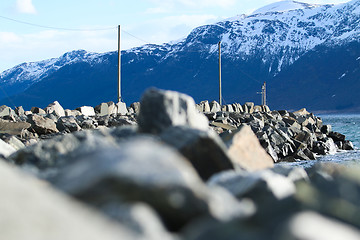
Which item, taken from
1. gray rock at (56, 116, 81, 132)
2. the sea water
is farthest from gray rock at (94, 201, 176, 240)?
the sea water

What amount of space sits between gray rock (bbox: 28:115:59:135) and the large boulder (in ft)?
29.3

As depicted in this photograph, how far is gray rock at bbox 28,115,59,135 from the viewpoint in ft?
42.7

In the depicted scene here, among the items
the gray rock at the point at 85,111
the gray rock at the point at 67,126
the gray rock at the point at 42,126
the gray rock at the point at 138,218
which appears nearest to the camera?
the gray rock at the point at 138,218

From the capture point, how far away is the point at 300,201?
2.85 m

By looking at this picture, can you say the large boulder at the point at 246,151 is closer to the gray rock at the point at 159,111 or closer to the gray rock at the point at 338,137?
the gray rock at the point at 159,111

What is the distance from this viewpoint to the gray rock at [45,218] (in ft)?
6.29

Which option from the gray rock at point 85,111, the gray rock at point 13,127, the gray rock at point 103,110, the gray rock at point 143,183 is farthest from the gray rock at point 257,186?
the gray rock at point 103,110

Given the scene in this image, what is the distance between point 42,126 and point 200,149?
33.0 feet

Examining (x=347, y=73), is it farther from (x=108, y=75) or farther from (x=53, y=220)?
(x=53, y=220)

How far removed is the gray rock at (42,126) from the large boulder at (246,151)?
29.3 ft

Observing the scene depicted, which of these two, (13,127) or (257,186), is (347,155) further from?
(257,186)

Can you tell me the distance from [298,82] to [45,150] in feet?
502

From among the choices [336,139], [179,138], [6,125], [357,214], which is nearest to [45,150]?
[179,138]

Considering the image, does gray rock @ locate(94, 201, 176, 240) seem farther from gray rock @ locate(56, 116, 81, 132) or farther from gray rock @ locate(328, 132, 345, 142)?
gray rock @ locate(328, 132, 345, 142)
